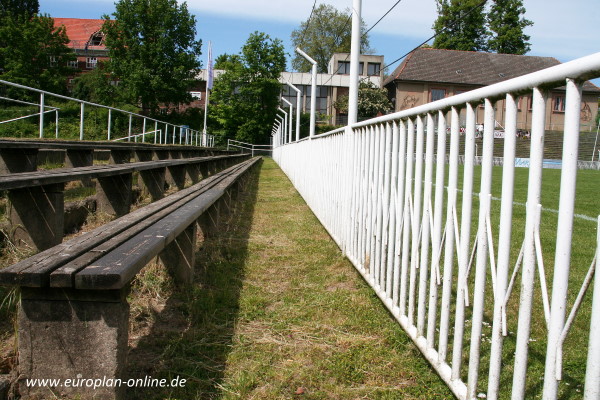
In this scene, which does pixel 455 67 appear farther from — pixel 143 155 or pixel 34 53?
pixel 143 155

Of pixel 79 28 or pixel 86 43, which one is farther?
pixel 79 28

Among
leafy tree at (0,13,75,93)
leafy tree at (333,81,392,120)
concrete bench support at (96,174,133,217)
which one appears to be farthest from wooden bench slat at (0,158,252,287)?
leafy tree at (0,13,75,93)

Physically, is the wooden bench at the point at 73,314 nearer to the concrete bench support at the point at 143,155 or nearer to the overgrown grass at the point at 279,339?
the overgrown grass at the point at 279,339

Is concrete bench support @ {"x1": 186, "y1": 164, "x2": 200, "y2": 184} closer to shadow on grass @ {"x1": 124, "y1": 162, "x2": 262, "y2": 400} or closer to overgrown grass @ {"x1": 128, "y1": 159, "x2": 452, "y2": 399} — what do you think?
overgrown grass @ {"x1": 128, "y1": 159, "x2": 452, "y2": 399}

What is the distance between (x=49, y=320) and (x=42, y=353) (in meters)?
0.12

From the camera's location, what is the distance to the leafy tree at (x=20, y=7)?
59819 mm

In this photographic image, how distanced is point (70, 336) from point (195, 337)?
860 millimetres

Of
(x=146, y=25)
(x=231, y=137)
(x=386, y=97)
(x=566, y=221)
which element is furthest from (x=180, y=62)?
(x=566, y=221)

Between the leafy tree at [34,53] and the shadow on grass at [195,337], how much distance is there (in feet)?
177

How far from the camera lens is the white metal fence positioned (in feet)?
4.33

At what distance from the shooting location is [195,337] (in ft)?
8.25

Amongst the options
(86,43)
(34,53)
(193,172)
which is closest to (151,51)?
(34,53)

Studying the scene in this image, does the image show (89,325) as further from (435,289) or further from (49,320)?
(435,289)

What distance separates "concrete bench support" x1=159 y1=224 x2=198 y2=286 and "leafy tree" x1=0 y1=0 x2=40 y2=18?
64124mm
